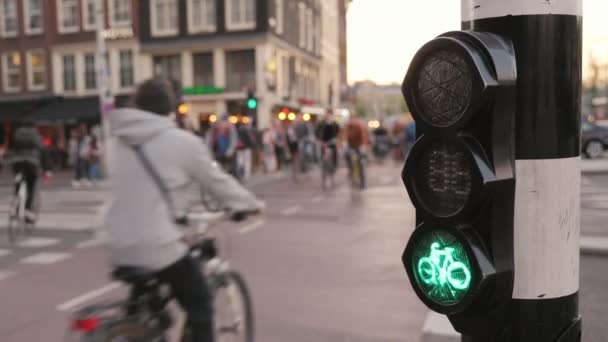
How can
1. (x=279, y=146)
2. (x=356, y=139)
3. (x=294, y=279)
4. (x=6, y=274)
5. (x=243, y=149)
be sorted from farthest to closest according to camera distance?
(x=279, y=146) < (x=243, y=149) < (x=356, y=139) < (x=6, y=274) < (x=294, y=279)

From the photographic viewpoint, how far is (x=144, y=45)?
31.8m

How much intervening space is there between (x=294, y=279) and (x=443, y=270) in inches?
185

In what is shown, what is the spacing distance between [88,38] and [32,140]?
25265 millimetres

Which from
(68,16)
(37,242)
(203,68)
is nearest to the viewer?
(37,242)

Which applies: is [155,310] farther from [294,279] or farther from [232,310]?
[294,279]

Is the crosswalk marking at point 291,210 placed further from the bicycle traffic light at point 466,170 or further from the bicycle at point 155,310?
the bicycle traffic light at point 466,170

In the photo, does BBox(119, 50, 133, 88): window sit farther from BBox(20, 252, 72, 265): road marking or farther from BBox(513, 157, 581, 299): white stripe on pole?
BBox(513, 157, 581, 299): white stripe on pole

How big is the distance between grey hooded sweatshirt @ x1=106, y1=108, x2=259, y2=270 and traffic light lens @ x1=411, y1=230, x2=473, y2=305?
176cm

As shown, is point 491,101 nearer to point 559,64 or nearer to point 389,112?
point 559,64

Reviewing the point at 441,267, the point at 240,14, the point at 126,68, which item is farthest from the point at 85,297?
the point at 126,68

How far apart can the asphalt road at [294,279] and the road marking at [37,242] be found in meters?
0.17

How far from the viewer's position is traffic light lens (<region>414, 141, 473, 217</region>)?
1.23 meters

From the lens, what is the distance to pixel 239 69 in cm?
3142

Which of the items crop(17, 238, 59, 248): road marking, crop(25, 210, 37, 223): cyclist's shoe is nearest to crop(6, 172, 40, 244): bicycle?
crop(25, 210, 37, 223): cyclist's shoe
